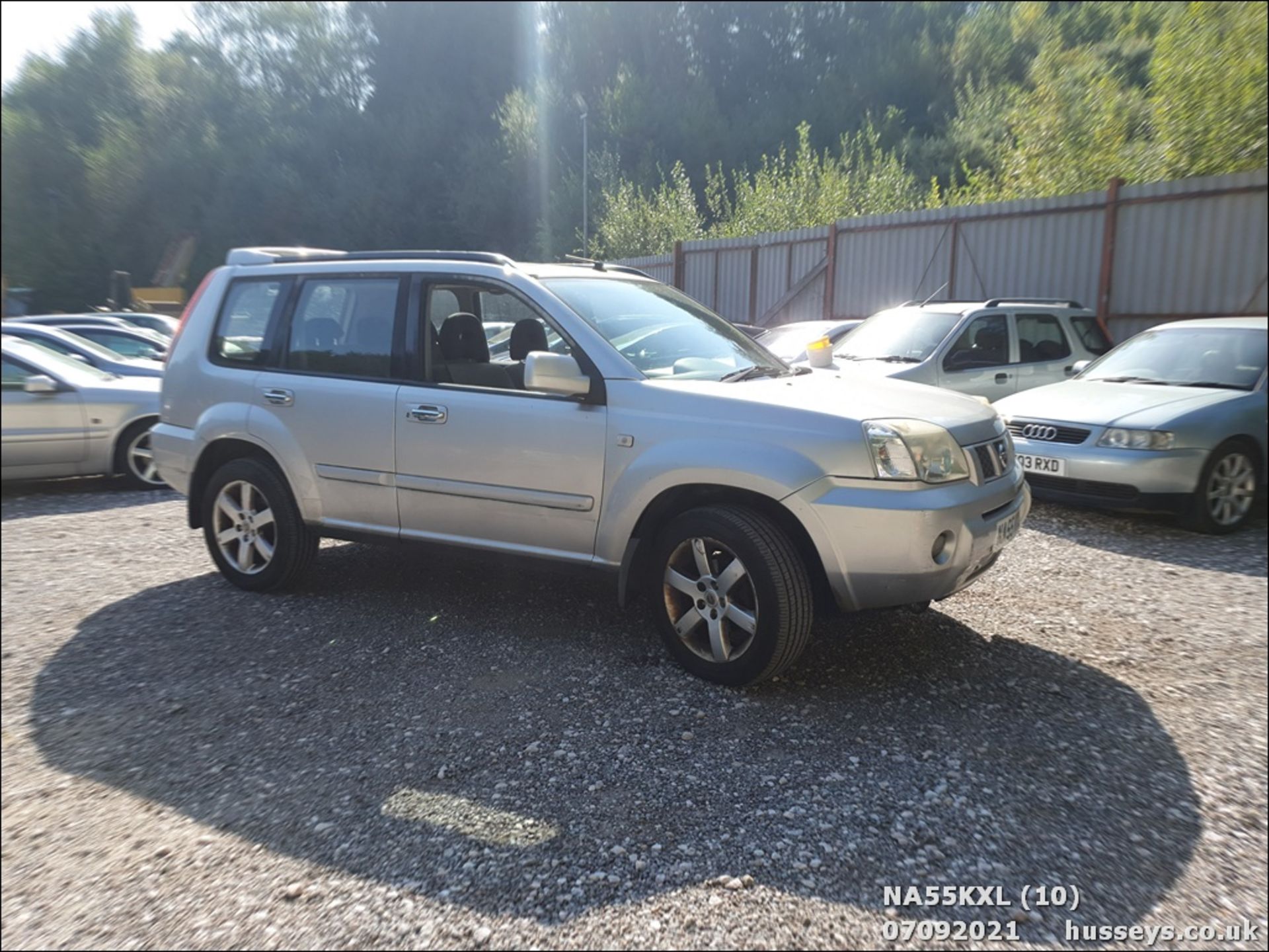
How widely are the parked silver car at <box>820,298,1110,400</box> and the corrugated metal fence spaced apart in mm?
2206

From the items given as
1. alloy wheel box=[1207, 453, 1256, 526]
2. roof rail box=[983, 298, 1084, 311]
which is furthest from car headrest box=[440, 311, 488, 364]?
roof rail box=[983, 298, 1084, 311]

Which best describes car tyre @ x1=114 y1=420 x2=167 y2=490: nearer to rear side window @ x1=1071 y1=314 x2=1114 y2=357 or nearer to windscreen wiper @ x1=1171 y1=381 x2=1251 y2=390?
windscreen wiper @ x1=1171 y1=381 x2=1251 y2=390

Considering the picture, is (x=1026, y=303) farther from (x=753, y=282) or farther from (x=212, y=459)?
(x=753, y=282)

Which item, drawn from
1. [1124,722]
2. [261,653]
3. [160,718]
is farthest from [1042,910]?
[261,653]

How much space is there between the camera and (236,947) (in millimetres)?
2045

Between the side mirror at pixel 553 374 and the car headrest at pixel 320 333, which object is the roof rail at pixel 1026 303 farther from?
the car headrest at pixel 320 333

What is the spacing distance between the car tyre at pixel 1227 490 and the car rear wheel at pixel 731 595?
3771mm

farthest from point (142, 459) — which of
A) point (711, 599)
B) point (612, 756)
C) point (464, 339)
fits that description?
point (612, 756)

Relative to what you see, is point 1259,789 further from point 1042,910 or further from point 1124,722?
point 1042,910

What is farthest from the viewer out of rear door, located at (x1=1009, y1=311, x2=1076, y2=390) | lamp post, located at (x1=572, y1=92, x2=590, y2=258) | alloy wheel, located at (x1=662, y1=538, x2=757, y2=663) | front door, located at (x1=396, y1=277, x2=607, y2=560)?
lamp post, located at (x1=572, y1=92, x2=590, y2=258)

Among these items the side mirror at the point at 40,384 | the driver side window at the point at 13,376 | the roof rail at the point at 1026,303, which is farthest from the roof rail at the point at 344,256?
the roof rail at the point at 1026,303

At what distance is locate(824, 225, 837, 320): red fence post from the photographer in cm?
1522

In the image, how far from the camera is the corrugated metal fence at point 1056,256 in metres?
10.1

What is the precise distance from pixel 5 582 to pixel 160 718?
1.36 m
